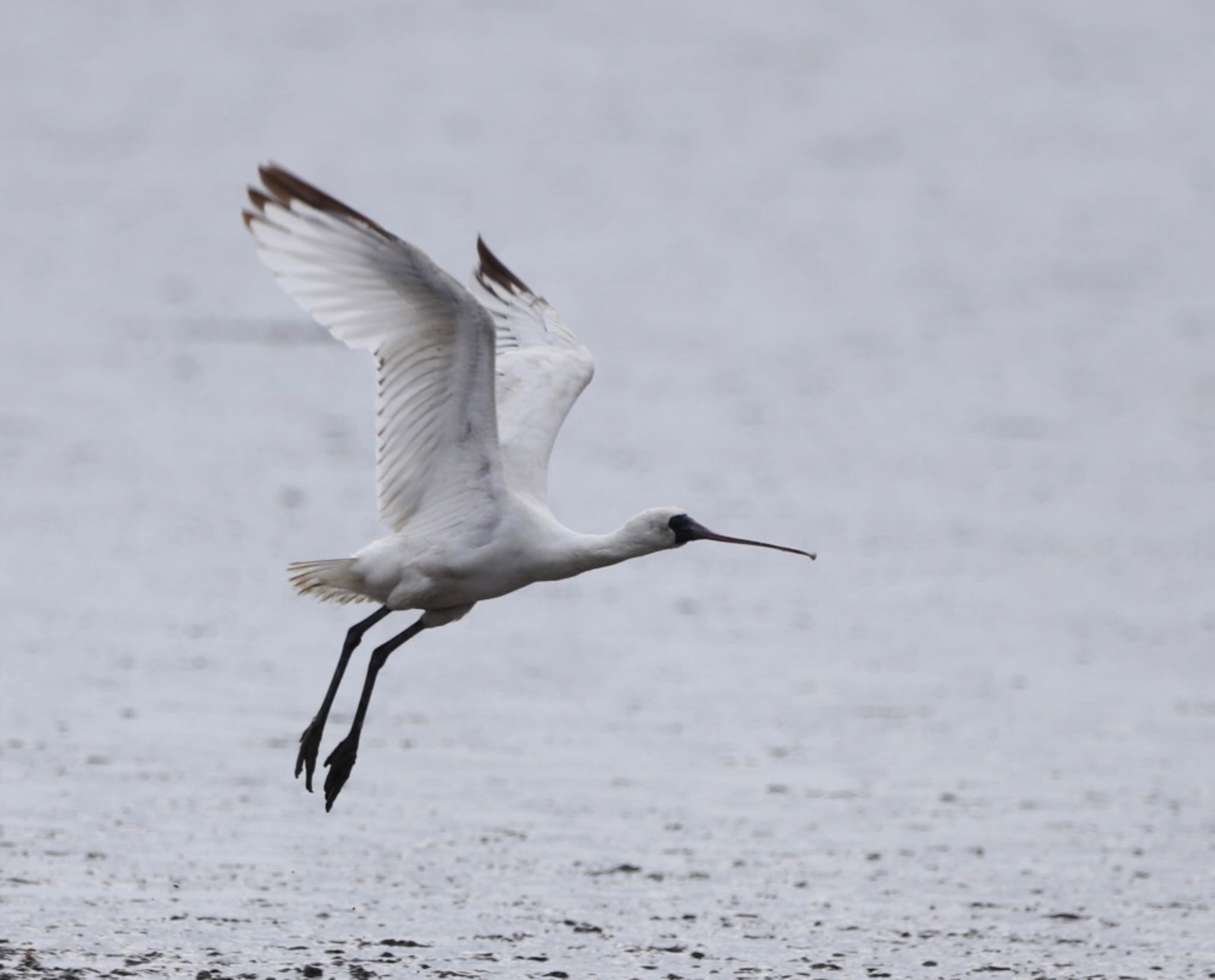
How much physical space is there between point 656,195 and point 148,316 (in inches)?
321

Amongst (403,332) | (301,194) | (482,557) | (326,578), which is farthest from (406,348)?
(326,578)

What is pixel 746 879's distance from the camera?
9.78 meters

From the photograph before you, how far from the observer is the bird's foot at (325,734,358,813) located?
367 inches

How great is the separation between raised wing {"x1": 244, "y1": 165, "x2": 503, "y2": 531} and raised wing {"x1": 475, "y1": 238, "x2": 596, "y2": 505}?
1.43 ft

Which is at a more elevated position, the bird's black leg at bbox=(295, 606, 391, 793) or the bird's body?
the bird's body

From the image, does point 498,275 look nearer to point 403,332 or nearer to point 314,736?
point 403,332

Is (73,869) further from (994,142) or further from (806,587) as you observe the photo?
(994,142)

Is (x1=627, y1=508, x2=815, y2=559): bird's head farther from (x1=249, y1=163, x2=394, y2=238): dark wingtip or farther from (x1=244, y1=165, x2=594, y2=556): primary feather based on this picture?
(x1=249, y1=163, x2=394, y2=238): dark wingtip

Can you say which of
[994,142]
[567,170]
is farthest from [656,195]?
[994,142]

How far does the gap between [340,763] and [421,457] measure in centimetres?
109

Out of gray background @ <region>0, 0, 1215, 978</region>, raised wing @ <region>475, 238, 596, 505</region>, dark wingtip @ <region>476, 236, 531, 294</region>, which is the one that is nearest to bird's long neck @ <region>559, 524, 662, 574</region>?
raised wing @ <region>475, 238, 596, 505</region>

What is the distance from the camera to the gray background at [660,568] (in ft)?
30.8

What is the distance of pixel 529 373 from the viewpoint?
1040 centimetres

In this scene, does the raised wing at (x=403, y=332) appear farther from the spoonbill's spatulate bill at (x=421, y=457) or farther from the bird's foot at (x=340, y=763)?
the bird's foot at (x=340, y=763)
